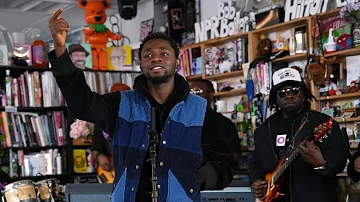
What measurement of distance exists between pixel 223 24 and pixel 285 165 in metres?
2.74

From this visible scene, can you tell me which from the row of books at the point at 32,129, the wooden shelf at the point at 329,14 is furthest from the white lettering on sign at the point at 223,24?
the row of books at the point at 32,129

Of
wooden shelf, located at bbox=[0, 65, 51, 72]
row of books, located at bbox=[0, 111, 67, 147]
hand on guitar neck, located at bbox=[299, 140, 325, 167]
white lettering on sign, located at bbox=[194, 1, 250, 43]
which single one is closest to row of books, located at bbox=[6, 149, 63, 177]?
row of books, located at bbox=[0, 111, 67, 147]

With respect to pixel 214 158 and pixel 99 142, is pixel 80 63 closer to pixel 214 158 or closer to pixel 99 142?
pixel 99 142

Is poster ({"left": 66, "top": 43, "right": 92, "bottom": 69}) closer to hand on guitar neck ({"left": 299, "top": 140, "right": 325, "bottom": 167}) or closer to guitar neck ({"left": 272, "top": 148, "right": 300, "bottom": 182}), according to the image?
guitar neck ({"left": 272, "top": 148, "right": 300, "bottom": 182})

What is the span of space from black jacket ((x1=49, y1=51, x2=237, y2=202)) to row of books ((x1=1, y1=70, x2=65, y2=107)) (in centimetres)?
436

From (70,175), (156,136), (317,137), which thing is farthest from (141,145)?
(70,175)

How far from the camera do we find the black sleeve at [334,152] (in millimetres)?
3654

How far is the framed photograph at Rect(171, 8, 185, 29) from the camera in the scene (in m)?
6.93

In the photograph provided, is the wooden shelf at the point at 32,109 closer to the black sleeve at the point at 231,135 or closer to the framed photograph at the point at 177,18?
the framed photograph at the point at 177,18

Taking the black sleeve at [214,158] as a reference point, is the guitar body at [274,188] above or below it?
below

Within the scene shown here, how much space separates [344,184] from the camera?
4855 millimetres

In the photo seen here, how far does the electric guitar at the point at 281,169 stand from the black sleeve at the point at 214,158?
141cm

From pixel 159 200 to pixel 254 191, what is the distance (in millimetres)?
1974

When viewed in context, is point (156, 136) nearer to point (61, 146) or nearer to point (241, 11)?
point (241, 11)
